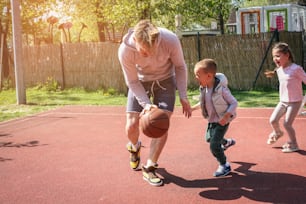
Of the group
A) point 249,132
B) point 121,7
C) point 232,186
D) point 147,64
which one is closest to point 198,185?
point 232,186

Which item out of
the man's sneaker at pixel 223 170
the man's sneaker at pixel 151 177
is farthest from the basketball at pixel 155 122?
the man's sneaker at pixel 223 170

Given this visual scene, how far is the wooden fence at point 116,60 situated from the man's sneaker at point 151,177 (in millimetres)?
9792

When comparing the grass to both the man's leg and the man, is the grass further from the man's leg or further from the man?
the man

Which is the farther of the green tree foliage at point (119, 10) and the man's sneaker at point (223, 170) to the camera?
the green tree foliage at point (119, 10)

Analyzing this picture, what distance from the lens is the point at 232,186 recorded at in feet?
14.9

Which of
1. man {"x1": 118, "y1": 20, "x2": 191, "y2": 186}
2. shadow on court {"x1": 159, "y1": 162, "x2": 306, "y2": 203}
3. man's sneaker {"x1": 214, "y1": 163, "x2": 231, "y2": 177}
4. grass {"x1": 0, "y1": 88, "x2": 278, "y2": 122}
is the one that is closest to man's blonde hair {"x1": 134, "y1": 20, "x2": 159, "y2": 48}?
man {"x1": 118, "y1": 20, "x2": 191, "y2": 186}

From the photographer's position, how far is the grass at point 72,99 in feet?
35.9

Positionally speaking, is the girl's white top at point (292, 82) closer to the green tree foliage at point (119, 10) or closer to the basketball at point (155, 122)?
the basketball at point (155, 122)

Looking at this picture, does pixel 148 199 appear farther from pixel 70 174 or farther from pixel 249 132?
pixel 249 132

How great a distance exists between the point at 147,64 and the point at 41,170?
7.14 feet

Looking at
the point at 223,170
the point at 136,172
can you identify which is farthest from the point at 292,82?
the point at 136,172

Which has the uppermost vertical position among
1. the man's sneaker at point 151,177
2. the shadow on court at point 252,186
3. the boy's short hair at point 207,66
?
the boy's short hair at point 207,66

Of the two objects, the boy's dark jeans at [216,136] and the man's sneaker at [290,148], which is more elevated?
the boy's dark jeans at [216,136]

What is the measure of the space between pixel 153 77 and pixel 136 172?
1.27 metres
